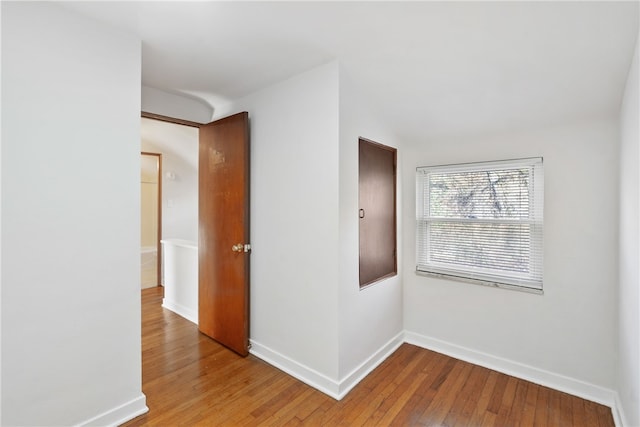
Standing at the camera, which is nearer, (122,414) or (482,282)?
(122,414)

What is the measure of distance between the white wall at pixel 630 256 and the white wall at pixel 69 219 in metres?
2.64

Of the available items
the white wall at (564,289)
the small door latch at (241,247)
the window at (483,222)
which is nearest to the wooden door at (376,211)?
→ the window at (483,222)

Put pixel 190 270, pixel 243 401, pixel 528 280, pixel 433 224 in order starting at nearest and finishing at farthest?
pixel 243 401 < pixel 528 280 < pixel 433 224 < pixel 190 270

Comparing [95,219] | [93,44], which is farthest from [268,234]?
[93,44]

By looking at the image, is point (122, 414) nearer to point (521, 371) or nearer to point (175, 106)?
point (175, 106)

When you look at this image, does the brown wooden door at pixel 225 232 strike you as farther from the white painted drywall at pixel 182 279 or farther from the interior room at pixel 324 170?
the white painted drywall at pixel 182 279

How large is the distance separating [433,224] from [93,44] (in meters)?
2.80

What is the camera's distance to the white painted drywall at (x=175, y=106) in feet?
8.88

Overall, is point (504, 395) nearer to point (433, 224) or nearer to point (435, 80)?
point (433, 224)

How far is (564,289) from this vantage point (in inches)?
87.8

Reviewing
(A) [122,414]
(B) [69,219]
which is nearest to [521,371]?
(A) [122,414]

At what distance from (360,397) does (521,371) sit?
1.30m

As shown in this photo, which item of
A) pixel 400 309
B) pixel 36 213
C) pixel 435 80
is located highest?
pixel 435 80

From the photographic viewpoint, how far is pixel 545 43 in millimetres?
1668
